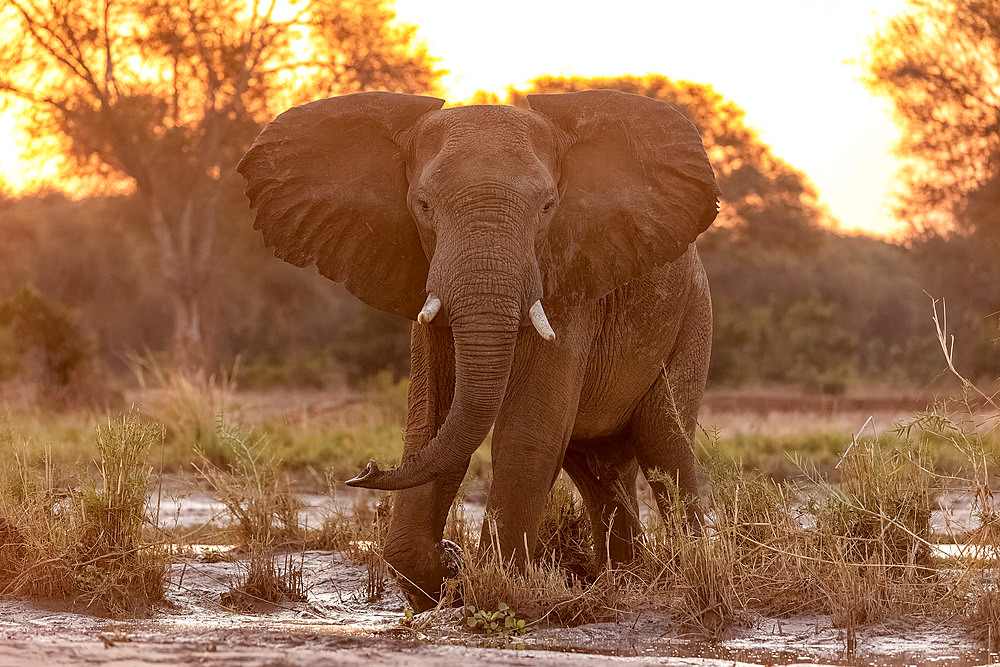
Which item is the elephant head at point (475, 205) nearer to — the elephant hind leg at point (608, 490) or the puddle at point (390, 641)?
the puddle at point (390, 641)

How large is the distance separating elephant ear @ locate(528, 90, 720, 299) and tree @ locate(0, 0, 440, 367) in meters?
16.7

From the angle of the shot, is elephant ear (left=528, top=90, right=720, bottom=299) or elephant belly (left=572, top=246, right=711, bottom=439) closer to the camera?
elephant ear (left=528, top=90, right=720, bottom=299)

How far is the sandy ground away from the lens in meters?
5.02

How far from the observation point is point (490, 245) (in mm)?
5602

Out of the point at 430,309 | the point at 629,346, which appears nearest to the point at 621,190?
the point at 629,346

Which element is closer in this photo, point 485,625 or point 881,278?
point 485,625

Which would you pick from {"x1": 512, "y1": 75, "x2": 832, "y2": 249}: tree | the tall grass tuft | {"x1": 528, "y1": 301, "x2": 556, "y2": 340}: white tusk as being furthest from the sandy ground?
{"x1": 512, "y1": 75, "x2": 832, "y2": 249}: tree

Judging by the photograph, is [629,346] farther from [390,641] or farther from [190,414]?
[190,414]

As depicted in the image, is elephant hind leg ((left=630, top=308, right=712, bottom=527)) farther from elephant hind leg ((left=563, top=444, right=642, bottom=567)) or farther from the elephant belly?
elephant hind leg ((left=563, top=444, right=642, bottom=567))

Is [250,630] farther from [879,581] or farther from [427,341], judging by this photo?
[879,581]

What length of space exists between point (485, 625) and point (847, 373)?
77.8ft

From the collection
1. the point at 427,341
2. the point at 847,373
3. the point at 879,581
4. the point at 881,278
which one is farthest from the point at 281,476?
the point at 881,278

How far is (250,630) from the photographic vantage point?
5.71 m

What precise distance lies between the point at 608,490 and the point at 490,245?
8.38 feet
